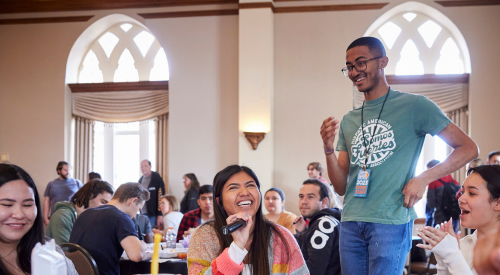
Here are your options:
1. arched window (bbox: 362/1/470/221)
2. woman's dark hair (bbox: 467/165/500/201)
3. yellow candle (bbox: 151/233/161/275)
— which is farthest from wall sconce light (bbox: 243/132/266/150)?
yellow candle (bbox: 151/233/161/275)

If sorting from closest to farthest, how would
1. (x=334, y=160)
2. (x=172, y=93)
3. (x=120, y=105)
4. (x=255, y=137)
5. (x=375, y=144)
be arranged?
(x=375, y=144) < (x=334, y=160) < (x=255, y=137) < (x=172, y=93) < (x=120, y=105)

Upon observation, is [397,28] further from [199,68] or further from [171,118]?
[171,118]

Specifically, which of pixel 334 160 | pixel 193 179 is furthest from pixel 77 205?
pixel 193 179

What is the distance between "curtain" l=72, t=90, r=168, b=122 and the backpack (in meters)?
4.76

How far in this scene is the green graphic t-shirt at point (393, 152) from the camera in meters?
1.82

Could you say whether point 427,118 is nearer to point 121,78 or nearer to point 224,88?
point 224,88

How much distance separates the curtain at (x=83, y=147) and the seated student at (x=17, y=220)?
22.3 feet

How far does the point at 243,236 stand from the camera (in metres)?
1.64

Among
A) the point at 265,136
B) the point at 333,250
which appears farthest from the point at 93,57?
the point at 333,250

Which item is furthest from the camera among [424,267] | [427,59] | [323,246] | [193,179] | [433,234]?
[427,59]

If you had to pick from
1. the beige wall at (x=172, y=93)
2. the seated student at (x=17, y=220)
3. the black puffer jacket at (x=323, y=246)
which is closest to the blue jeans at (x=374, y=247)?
the black puffer jacket at (x=323, y=246)

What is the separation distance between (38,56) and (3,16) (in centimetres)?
108

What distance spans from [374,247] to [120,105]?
6.96 m

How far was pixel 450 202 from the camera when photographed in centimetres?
543
